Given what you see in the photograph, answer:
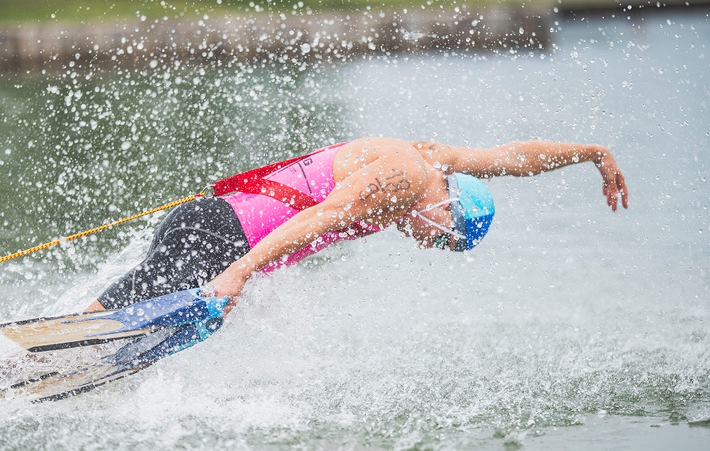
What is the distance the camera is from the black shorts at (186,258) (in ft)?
14.4

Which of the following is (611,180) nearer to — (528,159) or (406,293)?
(528,159)

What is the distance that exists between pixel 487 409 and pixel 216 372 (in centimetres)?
146

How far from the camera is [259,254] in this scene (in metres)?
4.09

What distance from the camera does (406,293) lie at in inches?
256

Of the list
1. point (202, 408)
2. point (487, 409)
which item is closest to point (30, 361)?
point (202, 408)

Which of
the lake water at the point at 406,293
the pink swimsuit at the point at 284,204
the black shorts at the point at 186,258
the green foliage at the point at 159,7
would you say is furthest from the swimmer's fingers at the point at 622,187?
the green foliage at the point at 159,7

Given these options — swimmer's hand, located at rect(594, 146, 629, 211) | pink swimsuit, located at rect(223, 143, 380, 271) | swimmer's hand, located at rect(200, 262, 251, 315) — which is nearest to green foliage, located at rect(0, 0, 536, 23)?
pink swimsuit, located at rect(223, 143, 380, 271)

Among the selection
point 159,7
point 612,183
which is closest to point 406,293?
point 612,183

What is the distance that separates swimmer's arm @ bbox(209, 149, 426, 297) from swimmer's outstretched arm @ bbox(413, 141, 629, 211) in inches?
15.6

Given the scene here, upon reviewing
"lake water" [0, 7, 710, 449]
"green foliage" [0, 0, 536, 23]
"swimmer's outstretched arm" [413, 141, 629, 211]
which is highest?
"green foliage" [0, 0, 536, 23]

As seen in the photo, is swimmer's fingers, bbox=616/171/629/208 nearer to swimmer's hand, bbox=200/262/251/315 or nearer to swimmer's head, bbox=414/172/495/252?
swimmer's head, bbox=414/172/495/252

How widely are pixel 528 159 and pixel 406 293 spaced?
1991 mm

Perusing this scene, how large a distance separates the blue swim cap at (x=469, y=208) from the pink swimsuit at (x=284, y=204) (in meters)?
0.43

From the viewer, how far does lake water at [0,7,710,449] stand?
4.36 m
